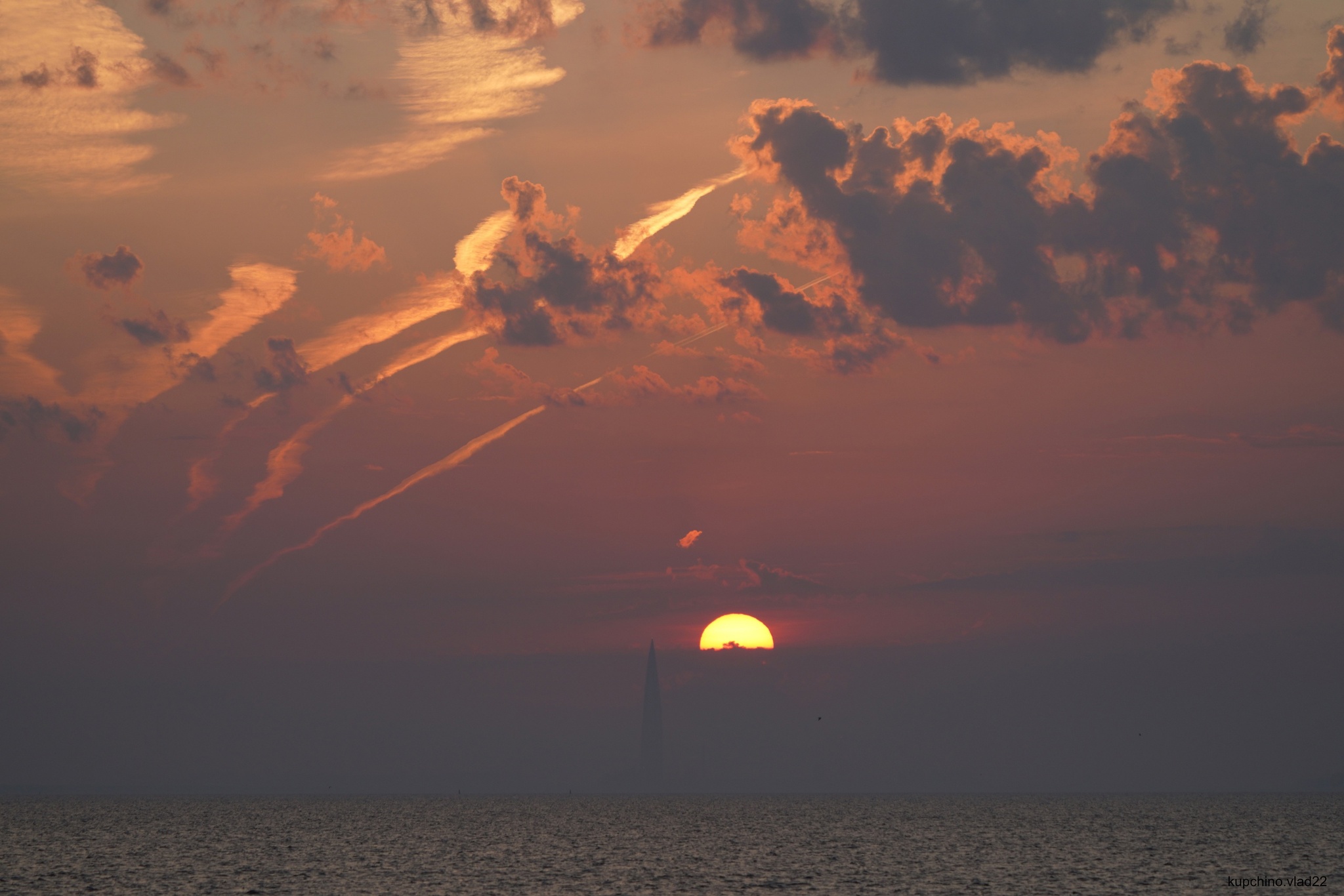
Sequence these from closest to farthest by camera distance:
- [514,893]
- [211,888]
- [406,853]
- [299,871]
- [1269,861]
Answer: [514,893] → [211,888] → [299,871] → [1269,861] → [406,853]

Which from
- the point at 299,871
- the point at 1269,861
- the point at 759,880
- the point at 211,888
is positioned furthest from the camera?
the point at 1269,861

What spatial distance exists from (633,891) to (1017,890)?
1511 inches

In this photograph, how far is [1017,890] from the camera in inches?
5128

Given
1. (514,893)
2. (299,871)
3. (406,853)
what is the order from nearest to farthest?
(514,893) < (299,871) < (406,853)

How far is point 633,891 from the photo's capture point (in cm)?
12738

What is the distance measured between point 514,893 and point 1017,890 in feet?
164

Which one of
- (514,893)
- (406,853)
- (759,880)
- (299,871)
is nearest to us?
(514,893)

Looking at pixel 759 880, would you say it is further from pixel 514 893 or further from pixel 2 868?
pixel 2 868

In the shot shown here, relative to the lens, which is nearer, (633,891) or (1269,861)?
(633,891)

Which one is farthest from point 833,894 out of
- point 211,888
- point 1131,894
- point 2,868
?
point 2,868

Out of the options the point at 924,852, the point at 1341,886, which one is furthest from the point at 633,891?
the point at 924,852

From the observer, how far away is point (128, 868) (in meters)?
163

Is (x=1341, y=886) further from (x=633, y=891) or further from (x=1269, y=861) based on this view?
(x=633, y=891)

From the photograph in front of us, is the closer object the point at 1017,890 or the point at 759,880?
the point at 1017,890
